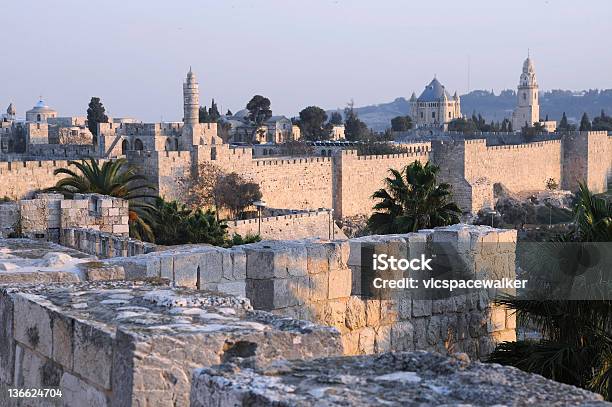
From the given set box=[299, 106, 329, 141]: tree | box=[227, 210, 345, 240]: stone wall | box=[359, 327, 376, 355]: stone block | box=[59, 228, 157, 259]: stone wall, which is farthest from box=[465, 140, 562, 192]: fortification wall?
box=[359, 327, 376, 355]: stone block

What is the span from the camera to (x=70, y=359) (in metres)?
2.60

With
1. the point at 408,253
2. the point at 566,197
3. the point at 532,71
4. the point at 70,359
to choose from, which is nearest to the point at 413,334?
the point at 408,253

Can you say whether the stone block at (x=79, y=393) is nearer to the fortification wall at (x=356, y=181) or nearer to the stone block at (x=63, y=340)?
the stone block at (x=63, y=340)

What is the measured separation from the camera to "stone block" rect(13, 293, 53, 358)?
2711mm

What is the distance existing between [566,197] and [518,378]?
132 feet

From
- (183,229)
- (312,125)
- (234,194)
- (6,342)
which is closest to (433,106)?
(312,125)

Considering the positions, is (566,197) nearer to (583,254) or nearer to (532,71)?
(583,254)

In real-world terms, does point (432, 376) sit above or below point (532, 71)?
below

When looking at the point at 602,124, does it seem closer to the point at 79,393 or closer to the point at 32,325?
the point at 32,325

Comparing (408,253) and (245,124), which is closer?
(408,253)

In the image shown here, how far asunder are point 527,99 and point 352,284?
287ft

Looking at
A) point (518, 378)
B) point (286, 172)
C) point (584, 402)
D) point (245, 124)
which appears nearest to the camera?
point (584, 402)

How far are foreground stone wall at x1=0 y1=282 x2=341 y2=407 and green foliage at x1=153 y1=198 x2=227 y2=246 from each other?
13.0m

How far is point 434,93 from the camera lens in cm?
8744
